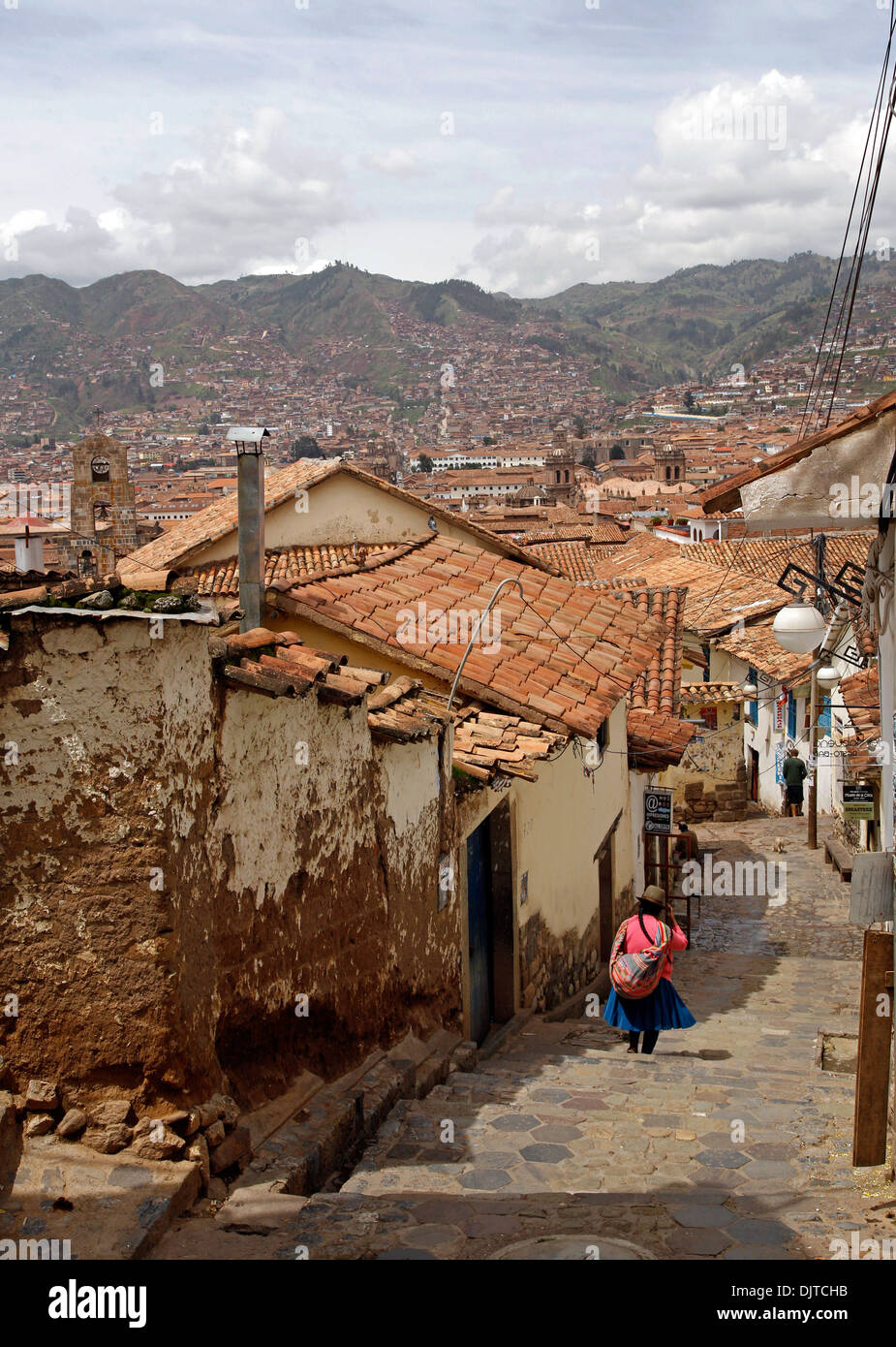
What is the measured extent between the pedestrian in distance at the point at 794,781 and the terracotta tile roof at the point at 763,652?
1692 mm

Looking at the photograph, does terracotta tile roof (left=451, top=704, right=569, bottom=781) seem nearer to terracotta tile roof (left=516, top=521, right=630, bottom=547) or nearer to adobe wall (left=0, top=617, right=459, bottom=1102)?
adobe wall (left=0, top=617, right=459, bottom=1102)

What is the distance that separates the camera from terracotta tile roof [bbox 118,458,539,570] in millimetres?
13914

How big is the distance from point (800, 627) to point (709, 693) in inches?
576

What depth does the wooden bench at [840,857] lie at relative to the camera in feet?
54.1

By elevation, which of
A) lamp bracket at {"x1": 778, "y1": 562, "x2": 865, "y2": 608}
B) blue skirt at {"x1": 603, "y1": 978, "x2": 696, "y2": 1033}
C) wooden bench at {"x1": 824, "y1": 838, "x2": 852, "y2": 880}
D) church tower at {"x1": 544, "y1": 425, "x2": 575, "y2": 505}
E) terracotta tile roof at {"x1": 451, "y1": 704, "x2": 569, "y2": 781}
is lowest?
wooden bench at {"x1": 824, "y1": 838, "x2": 852, "y2": 880}

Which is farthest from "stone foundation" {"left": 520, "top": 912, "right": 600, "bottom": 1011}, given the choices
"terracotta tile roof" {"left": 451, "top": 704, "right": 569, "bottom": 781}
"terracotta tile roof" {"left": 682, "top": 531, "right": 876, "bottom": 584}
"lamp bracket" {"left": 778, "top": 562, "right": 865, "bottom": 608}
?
"terracotta tile roof" {"left": 682, "top": 531, "right": 876, "bottom": 584}

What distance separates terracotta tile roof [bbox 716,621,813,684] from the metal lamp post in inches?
618

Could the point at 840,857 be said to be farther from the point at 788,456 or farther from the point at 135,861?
the point at 135,861

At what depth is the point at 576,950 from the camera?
11.2 m

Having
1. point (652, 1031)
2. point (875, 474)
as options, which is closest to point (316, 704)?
point (875, 474)

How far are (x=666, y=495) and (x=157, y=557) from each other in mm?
93300

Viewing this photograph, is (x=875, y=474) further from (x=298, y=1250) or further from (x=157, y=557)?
(x=157, y=557)

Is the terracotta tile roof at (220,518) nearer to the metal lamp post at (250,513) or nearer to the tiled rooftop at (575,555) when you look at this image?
the metal lamp post at (250,513)

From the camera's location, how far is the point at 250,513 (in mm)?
8977
